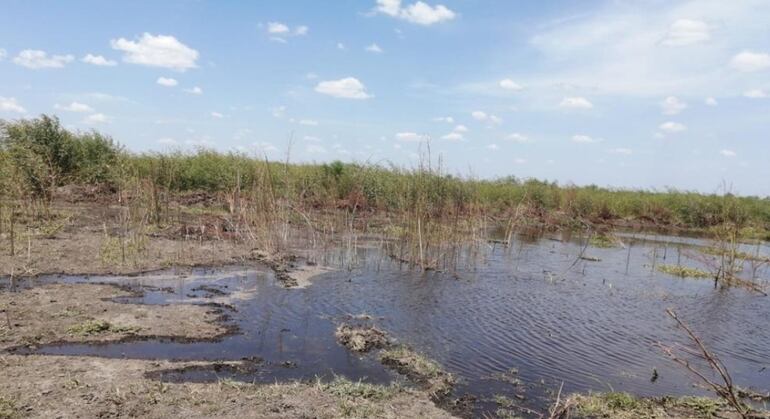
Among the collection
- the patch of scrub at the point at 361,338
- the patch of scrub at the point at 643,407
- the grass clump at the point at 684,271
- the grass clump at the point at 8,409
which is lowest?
the patch of scrub at the point at 643,407

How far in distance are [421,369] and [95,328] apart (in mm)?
4787

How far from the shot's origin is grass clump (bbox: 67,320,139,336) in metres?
7.71

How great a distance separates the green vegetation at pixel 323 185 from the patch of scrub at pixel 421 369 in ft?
22.6

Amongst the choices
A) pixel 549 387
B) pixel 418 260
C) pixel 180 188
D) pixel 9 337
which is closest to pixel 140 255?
pixel 9 337

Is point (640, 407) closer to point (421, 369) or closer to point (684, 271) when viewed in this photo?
point (421, 369)

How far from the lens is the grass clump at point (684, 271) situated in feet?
52.1

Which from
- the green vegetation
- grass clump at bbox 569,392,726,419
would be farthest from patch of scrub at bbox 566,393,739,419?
the green vegetation

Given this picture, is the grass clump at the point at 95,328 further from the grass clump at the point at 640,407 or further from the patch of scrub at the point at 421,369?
the grass clump at the point at 640,407

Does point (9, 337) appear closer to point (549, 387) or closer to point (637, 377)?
point (549, 387)

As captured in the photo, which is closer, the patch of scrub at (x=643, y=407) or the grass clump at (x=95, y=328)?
the patch of scrub at (x=643, y=407)

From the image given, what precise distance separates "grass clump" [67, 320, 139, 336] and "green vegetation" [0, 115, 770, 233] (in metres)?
6.23

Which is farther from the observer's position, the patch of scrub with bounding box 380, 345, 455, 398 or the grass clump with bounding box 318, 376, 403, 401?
the patch of scrub with bounding box 380, 345, 455, 398

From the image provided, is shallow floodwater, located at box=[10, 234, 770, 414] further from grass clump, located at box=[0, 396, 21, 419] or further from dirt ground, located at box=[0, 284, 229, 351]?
grass clump, located at box=[0, 396, 21, 419]

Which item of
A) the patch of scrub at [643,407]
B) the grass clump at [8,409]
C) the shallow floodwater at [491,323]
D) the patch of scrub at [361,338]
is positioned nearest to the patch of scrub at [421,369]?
the shallow floodwater at [491,323]
